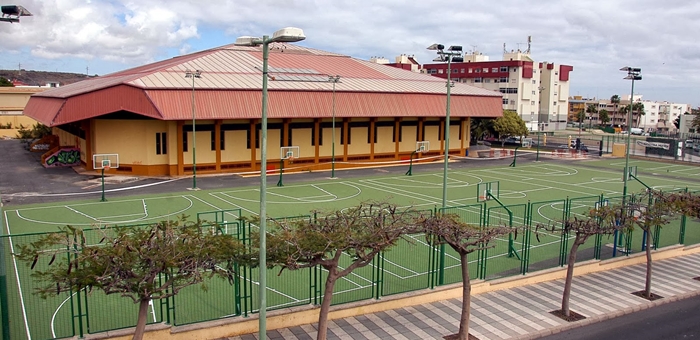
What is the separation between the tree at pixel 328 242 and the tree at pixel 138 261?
1.19 m

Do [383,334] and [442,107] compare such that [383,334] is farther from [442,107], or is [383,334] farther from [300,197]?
[442,107]

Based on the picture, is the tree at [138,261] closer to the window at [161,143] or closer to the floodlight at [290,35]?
the floodlight at [290,35]

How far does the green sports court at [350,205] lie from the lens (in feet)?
48.6

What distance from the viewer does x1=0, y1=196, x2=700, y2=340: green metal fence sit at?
46.0ft

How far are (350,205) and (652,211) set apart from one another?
1718cm

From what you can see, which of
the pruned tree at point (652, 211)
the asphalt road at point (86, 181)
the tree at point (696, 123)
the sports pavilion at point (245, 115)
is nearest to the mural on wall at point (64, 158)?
the sports pavilion at point (245, 115)

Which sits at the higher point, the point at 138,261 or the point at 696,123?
the point at 696,123

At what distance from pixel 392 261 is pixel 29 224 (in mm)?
18265

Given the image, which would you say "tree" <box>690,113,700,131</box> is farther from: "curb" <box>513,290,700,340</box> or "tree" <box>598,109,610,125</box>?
"curb" <box>513,290,700,340</box>

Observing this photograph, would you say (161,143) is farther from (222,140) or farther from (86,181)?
(86,181)

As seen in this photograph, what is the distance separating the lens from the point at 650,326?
15570 millimetres

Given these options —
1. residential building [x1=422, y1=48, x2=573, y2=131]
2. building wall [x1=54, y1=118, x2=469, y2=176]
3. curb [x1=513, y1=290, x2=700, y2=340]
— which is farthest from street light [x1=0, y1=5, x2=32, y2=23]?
residential building [x1=422, y1=48, x2=573, y2=131]

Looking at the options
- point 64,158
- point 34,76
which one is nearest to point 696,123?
point 64,158

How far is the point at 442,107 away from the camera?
55.3 meters
